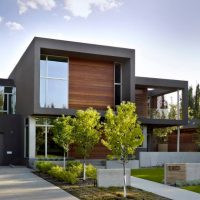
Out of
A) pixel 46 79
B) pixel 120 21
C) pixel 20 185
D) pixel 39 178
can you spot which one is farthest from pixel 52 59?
pixel 20 185

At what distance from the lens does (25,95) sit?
26.0 meters

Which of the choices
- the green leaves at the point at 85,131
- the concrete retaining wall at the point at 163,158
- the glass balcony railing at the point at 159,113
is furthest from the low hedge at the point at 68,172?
the glass balcony railing at the point at 159,113

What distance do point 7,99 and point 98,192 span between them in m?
18.7

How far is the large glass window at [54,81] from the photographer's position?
79.9ft

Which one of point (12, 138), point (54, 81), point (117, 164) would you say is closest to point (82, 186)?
point (117, 164)

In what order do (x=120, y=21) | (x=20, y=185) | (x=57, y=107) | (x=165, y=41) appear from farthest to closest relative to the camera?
(x=57, y=107), (x=165, y=41), (x=120, y=21), (x=20, y=185)

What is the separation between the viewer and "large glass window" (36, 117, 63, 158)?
24.3m

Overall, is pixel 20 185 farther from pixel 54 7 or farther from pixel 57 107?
pixel 57 107

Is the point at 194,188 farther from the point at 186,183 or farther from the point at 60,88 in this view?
the point at 60,88

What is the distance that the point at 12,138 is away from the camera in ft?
87.7

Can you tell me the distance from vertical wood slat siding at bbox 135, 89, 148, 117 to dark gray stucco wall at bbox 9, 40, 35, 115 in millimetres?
8963

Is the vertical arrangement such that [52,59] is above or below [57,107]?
above

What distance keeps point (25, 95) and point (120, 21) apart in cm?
1033

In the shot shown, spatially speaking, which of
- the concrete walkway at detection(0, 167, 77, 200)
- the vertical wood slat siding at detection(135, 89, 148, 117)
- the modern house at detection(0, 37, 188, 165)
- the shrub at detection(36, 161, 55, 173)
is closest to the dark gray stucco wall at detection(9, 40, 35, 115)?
the modern house at detection(0, 37, 188, 165)
